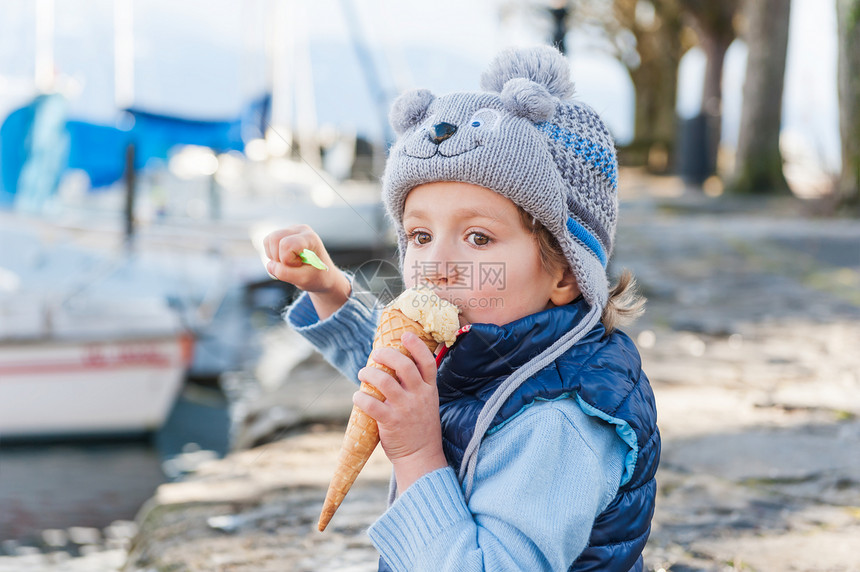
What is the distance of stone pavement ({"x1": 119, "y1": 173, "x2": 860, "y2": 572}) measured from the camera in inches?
96.5

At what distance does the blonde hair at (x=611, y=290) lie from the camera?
5.11 ft

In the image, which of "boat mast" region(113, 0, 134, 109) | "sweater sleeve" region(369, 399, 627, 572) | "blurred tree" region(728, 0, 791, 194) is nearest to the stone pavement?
"sweater sleeve" region(369, 399, 627, 572)

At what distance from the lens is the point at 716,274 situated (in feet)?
23.5

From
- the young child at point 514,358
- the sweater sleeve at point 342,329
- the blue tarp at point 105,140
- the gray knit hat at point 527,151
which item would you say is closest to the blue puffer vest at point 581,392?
the young child at point 514,358

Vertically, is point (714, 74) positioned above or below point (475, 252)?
above

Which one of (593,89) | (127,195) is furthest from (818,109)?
(593,89)

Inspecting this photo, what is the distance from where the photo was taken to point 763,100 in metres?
13.4

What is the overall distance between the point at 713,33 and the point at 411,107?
19.5 metres

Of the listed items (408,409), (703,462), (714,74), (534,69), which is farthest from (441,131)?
(714,74)

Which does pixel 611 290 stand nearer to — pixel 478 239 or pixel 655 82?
pixel 478 239

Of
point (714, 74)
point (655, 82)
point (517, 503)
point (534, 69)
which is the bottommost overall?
Answer: point (517, 503)

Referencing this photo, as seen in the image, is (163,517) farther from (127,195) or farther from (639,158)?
(639,158)

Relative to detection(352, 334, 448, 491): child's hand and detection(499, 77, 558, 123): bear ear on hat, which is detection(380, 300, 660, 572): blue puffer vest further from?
detection(499, 77, 558, 123): bear ear on hat

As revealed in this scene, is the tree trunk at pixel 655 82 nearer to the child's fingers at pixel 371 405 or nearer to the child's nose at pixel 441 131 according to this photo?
the child's nose at pixel 441 131
